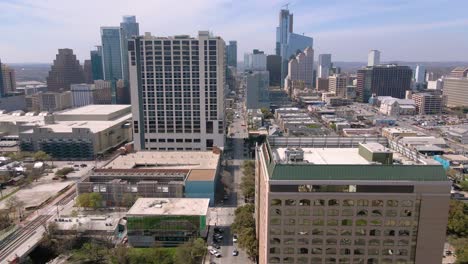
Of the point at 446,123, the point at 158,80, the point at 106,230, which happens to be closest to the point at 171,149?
the point at 158,80

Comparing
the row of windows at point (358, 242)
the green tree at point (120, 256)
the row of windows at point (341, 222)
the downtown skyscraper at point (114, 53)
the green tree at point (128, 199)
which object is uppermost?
the downtown skyscraper at point (114, 53)

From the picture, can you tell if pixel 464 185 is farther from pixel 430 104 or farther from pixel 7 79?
pixel 7 79

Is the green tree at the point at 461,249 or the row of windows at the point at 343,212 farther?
the green tree at the point at 461,249

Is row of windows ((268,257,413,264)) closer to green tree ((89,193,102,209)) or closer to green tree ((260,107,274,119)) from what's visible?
green tree ((89,193,102,209))

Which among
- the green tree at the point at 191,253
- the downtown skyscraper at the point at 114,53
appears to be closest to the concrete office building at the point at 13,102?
the downtown skyscraper at the point at 114,53

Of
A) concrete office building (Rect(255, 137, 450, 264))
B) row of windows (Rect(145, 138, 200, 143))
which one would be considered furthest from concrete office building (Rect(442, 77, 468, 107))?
concrete office building (Rect(255, 137, 450, 264))

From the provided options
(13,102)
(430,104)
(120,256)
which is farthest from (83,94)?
(430,104)

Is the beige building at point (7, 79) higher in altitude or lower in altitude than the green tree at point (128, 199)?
higher

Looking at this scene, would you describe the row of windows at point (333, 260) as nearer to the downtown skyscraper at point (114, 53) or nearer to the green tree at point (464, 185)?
the green tree at point (464, 185)
